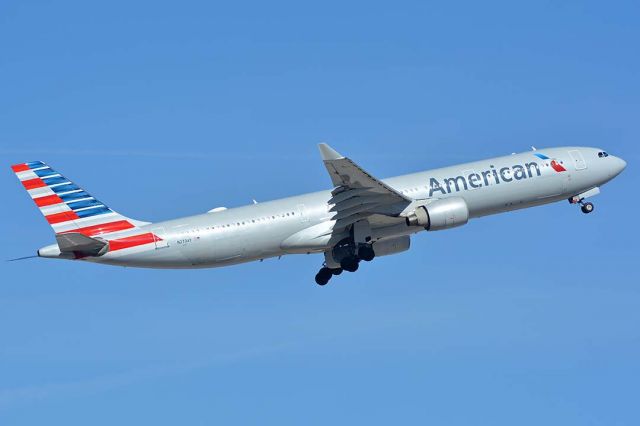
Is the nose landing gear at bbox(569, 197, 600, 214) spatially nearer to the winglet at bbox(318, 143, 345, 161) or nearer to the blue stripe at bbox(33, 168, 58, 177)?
the winglet at bbox(318, 143, 345, 161)

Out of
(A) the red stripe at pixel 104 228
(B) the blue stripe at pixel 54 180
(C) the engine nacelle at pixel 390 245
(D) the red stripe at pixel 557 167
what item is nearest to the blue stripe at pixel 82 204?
(A) the red stripe at pixel 104 228

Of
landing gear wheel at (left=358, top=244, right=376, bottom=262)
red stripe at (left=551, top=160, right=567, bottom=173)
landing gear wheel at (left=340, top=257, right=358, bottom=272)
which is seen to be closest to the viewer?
landing gear wheel at (left=358, top=244, right=376, bottom=262)

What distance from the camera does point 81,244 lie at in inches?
2156

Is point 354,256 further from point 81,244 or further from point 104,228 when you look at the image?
point 81,244

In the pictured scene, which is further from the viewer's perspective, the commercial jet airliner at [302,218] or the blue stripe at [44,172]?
the blue stripe at [44,172]

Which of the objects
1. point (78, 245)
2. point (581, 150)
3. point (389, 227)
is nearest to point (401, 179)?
point (389, 227)

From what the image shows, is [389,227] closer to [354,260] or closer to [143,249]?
[354,260]

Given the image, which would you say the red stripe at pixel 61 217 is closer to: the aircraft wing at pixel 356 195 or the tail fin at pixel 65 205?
the tail fin at pixel 65 205

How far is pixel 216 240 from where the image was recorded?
5731 cm

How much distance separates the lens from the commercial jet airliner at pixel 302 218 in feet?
186

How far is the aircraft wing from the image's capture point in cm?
5566

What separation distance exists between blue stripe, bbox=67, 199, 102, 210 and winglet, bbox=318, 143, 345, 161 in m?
13.4

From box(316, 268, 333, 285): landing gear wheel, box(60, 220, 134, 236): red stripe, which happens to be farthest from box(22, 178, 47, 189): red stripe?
box(316, 268, 333, 285): landing gear wheel

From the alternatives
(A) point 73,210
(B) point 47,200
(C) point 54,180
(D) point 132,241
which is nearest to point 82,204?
(A) point 73,210
